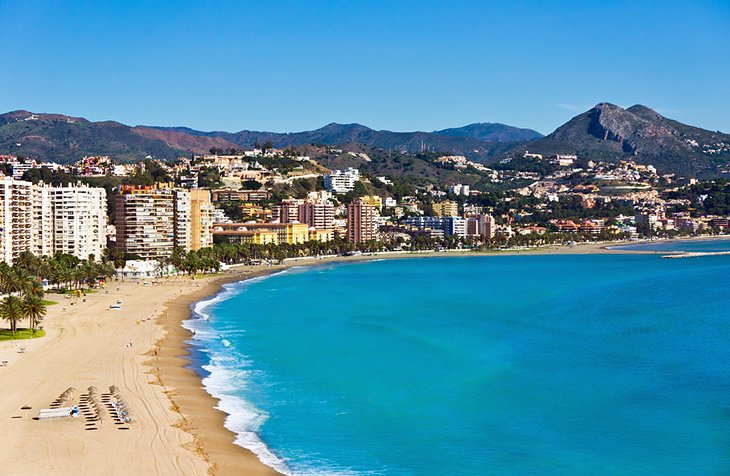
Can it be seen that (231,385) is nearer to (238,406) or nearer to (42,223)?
(238,406)

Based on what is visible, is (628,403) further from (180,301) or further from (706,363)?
(180,301)

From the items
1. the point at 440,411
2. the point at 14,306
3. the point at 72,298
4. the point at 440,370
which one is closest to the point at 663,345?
the point at 440,370

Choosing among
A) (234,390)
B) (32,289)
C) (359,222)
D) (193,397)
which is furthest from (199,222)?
(193,397)

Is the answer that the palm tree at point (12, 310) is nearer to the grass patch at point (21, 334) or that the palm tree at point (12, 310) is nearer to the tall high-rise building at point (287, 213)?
the grass patch at point (21, 334)

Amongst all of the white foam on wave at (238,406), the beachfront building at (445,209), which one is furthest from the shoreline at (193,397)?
the beachfront building at (445,209)

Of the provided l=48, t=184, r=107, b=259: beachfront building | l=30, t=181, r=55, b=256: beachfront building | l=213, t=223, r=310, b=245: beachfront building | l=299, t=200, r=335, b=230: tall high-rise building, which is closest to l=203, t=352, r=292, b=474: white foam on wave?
l=30, t=181, r=55, b=256: beachfront building

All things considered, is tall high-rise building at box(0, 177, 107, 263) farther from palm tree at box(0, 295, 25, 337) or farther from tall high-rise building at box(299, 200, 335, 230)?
tall high-rise building at box(299, 200, 335, 230)

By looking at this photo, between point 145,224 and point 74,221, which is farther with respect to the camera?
point 145,224
